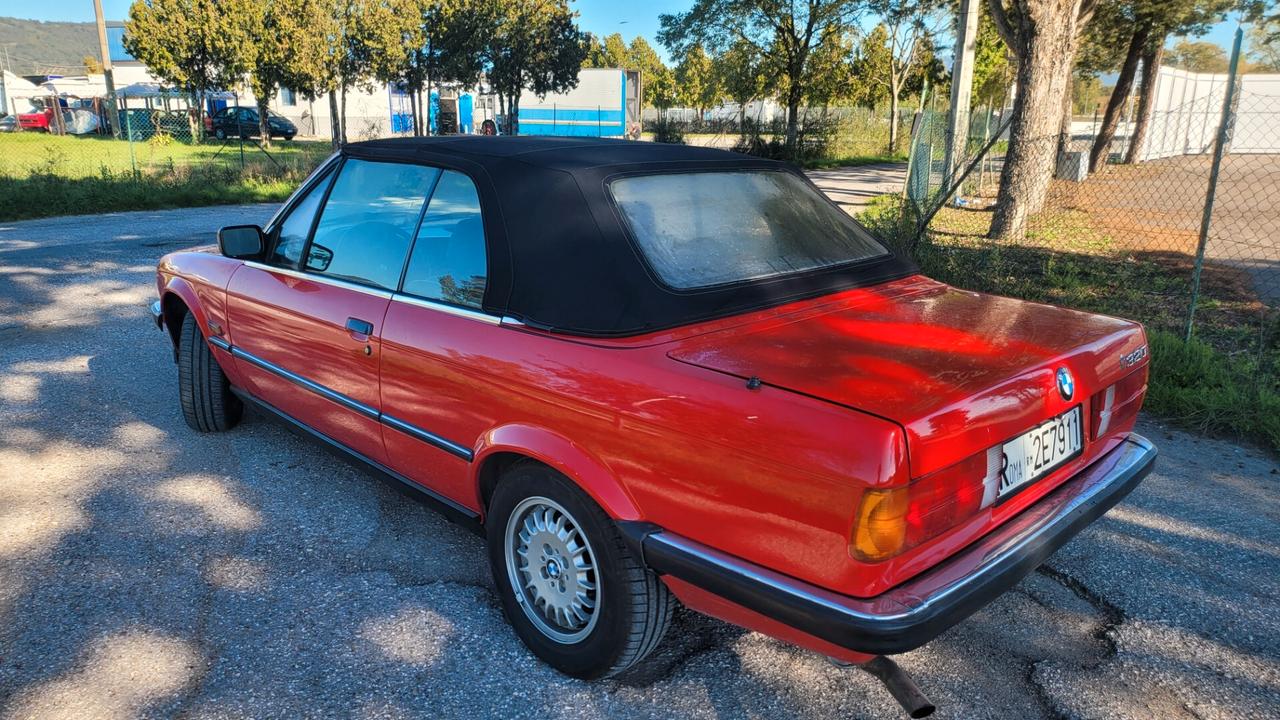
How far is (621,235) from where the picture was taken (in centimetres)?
254

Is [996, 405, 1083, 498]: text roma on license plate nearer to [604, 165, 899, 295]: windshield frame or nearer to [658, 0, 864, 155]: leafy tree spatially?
[604, 165, 899, 295]: windshield frame

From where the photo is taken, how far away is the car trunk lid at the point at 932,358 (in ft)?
6.41

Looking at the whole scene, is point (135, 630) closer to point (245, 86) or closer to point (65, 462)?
point (65, 462)

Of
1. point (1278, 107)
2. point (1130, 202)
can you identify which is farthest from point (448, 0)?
point (1278, 107)

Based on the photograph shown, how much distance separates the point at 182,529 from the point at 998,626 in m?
3.20

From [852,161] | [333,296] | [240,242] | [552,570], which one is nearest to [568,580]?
[552,570]

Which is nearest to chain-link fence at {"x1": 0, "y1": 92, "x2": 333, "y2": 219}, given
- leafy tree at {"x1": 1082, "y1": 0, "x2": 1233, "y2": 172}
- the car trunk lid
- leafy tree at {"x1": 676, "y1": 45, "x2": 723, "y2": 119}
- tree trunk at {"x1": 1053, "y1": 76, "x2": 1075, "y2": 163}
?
tree trunk at {"x1": 1053, "y1": 76, "x2": 1075, "y2": 163}

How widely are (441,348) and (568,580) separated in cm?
85

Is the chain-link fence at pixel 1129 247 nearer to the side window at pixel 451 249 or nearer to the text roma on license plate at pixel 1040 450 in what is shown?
the text roma on license plate at pixel 1040 450

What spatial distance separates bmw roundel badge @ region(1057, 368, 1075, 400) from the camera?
7.52 ft

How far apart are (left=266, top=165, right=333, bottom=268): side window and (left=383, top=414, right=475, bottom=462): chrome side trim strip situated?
101 centimetres

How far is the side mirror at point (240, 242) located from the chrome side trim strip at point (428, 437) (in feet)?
4.00

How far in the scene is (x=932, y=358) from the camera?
2.27m

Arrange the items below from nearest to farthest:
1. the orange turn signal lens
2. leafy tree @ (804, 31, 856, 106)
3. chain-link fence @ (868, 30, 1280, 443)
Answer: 1. the orange turn signal lens
2. chain-link fence @ (868, 30, 1280, 443)
3. leafy tree @ (804, 31, 856, 106)
